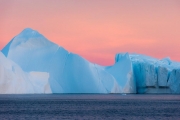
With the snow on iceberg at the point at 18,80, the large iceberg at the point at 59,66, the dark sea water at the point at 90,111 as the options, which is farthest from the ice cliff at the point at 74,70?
the dark sea water at the point at 90,111

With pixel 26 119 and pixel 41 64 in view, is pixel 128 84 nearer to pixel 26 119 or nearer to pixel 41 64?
pixel 41 64

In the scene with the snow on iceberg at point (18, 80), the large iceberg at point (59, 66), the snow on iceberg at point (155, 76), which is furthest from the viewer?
the snow on iceberg at point (155, 76)

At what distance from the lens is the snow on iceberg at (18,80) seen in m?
45.5

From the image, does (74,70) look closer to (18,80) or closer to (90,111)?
(18,80)

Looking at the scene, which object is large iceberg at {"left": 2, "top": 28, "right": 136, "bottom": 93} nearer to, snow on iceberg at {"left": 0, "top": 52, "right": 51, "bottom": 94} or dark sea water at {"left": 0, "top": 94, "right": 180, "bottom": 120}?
snow on iceberg at {"left": 0, "top": 52, "right": 51, "bottom": 94}

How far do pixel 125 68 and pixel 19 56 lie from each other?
14.3m

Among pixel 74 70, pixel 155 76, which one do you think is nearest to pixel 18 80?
pixel 74 70

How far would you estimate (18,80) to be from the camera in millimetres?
46500

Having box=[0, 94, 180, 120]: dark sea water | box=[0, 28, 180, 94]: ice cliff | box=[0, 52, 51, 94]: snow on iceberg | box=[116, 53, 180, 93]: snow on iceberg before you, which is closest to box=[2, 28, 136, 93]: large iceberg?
box=[0, 28, 180, 94]: ice cliff

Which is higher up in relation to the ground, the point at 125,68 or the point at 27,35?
the point at 27,35

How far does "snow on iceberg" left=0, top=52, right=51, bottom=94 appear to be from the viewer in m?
45.5

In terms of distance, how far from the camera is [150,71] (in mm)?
56781

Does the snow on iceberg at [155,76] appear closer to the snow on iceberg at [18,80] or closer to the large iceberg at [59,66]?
the large iceberg at [59,66]

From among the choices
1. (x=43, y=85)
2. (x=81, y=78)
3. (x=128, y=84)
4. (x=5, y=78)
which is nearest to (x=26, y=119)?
(x=5, y=78)
